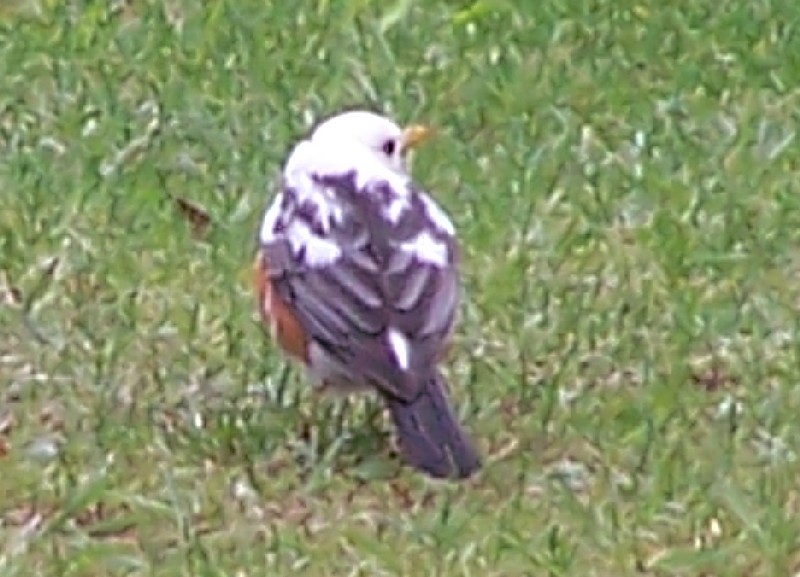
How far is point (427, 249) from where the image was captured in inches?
287

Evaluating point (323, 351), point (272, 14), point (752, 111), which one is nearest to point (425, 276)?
point (323, 351)

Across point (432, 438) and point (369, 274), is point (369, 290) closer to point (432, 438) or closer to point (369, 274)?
point (369, 274)

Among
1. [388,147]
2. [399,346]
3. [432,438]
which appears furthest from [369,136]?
[432,438]

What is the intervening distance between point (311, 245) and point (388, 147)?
69 centimetres

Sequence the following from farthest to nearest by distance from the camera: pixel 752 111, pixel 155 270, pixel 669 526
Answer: pixel 752 111, pixel 155 270, pixel 669 526

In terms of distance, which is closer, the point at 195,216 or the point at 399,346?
the point at 399,346

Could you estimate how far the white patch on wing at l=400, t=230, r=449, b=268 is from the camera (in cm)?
725

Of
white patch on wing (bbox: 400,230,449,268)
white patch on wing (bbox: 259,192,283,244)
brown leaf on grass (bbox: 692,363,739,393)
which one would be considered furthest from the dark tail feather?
brown leaf on grass (bbox: 692,363,739,393)

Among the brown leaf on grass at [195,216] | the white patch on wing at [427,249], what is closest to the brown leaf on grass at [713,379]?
the white patch on wing at [427,249]

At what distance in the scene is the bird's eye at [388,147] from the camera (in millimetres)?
7930

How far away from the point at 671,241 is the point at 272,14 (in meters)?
2.24

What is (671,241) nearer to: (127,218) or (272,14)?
(127,218)

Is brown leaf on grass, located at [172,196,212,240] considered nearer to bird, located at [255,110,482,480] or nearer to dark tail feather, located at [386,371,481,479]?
bird, located at [255,110,482,480]

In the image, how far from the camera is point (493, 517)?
6.84 m
